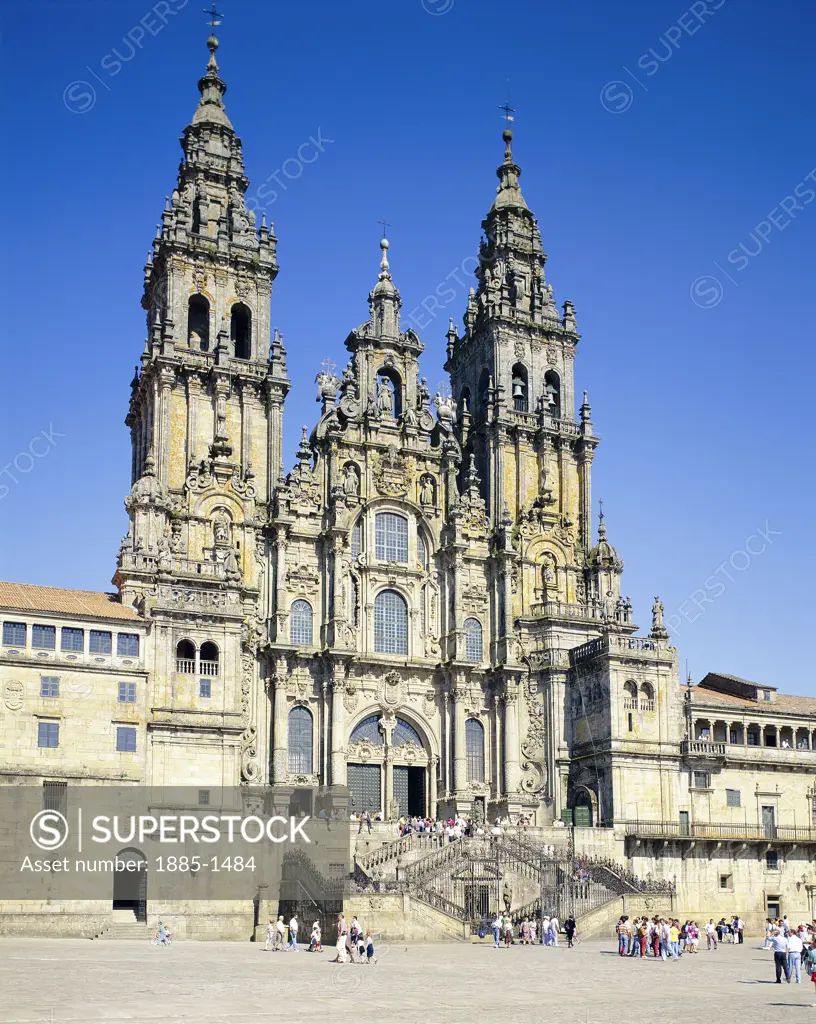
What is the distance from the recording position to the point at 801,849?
6750 centimetres

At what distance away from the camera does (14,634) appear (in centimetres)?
5225

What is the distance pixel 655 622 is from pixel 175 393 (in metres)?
26.9

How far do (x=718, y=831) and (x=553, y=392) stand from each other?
1030 inches

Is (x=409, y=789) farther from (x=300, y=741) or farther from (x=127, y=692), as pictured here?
(x=127, y=692)

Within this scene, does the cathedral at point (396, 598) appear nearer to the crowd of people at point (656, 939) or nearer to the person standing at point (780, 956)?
the crowd of people at point (656, 939)

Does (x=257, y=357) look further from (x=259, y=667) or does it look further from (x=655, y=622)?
(x=655, y=622)

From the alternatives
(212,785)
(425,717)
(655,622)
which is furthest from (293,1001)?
(655,622)

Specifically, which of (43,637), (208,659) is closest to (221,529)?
(208,659)

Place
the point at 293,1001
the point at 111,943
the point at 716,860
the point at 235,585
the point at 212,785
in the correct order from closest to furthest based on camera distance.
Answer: the point at 293,1001
the point at 111,943
the point at 212,785
the point at 235,585
the point at 716,860

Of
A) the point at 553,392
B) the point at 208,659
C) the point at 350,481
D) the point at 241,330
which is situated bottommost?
the point at 208,659

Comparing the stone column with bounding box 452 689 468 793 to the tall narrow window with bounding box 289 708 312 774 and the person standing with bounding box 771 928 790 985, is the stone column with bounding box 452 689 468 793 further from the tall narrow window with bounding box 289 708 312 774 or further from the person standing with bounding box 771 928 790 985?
the person standing with bounding box 771 928 790 985

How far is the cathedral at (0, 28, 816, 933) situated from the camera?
6200cm

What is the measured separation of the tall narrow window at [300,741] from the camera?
6266 centimetres

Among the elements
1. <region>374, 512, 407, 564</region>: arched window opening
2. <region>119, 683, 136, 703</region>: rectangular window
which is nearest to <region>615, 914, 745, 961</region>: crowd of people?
<region>119, 683, 136, 703</region>: rectangular window
